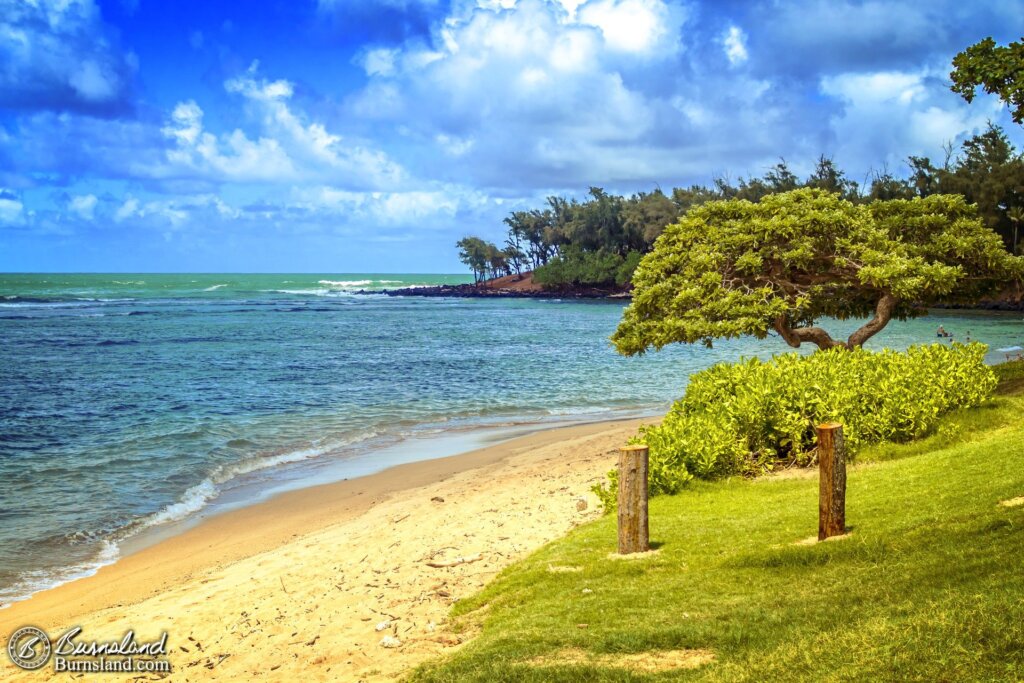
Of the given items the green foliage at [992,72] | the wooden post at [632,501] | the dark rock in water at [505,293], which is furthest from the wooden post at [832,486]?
the dark rock in water at [505,293]

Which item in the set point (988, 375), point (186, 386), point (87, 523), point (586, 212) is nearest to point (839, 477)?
point (988, 375)

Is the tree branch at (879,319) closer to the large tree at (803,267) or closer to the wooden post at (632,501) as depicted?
the large tree at (803,267)

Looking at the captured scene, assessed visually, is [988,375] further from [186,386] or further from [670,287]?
[186,386]

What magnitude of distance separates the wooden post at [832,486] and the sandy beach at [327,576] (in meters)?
3.90

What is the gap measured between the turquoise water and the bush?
9093 millimetres

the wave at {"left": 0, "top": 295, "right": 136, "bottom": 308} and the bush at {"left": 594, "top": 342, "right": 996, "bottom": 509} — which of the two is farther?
the wave at {"left": 0, "top": 295, "right": 136, "bottom": 308}

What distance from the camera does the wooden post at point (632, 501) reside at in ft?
32.1

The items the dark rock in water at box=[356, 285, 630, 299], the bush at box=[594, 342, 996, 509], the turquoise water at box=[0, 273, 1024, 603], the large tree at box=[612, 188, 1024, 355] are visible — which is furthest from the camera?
the dark rock in water at box=[356, 285, 630, 299]

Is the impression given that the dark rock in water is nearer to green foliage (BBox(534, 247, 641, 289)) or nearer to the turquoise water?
green foliage (BBox(534, 247, 641, 289))

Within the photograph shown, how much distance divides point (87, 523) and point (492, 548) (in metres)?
8.45

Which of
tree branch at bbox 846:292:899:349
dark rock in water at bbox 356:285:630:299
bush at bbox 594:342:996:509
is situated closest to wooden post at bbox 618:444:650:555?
bush at bbox 594:342:996:509

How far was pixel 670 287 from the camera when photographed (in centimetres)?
1978

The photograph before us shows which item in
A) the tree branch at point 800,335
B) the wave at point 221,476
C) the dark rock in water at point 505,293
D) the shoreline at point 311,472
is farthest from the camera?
the dark rock in water at point 505,293

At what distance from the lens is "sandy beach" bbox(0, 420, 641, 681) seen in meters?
8.86
